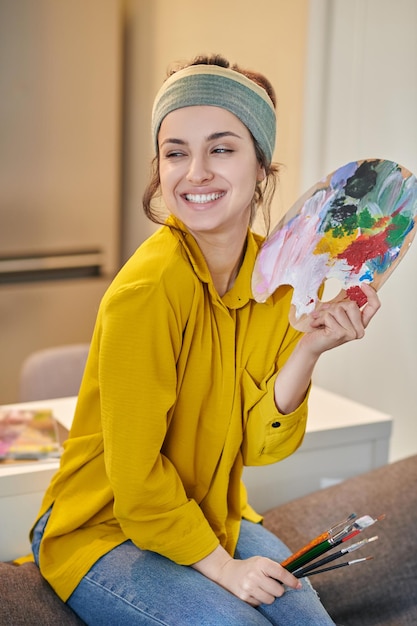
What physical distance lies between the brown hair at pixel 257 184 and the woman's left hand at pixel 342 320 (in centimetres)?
18

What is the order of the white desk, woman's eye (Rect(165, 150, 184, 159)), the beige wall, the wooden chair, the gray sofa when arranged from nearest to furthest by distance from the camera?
woman's eye (Rect(165, 150, 184, 159)) < the gray sofa < the white desk < the wooden chair < the beige wall

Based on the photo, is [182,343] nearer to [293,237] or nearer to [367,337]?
[293,237]

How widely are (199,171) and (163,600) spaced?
587 millimetres

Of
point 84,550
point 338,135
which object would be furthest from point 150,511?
point 338,135

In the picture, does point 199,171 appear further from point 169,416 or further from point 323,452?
point 323,452

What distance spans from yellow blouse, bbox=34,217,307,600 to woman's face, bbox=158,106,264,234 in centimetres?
6

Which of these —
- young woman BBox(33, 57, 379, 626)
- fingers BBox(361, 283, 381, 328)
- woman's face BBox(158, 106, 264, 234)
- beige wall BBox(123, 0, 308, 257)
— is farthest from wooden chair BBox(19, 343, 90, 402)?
fingers BBox(361, 283, 381, 328)

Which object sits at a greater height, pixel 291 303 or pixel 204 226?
pixel 204 226

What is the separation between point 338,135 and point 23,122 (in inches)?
51.9

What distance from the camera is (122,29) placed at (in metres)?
3.38

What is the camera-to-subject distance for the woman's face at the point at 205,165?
115 centimetres

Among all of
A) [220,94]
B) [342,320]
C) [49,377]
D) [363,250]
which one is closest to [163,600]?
[342,320]

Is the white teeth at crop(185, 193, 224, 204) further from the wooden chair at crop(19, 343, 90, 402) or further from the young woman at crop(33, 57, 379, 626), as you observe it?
the wooden chair at crop(19, 343, 90, 402)

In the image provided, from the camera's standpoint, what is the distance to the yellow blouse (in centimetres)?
115
